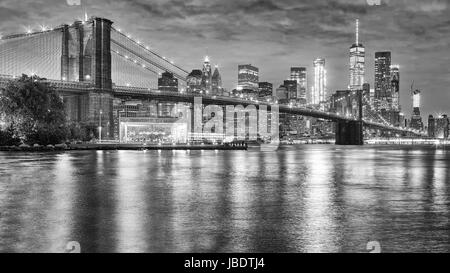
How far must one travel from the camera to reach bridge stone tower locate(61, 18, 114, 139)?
8225cm

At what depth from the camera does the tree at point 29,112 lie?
59406 mm

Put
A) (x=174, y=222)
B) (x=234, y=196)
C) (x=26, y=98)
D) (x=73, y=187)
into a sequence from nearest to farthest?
(x=174, y=222), (x=234, y=196), (x=73, y=187), (x=26, y=98)

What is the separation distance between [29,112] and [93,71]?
24750mm

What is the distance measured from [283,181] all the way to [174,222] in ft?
38.0

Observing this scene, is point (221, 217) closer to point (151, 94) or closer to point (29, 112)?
point (29, 112)

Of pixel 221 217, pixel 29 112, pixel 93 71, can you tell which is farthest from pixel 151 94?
pixel 221 217

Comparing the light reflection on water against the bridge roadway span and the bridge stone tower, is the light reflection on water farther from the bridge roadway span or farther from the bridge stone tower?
the bridge stone tower

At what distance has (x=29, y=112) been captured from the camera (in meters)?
60.2

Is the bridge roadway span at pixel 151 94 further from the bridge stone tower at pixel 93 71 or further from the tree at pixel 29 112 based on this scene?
the tree at pixel 29 112

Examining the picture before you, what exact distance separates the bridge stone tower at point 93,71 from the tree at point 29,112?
1883 centimetres

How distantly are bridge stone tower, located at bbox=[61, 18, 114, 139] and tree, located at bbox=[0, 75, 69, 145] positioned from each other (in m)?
18.8

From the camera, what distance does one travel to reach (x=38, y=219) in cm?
1172
